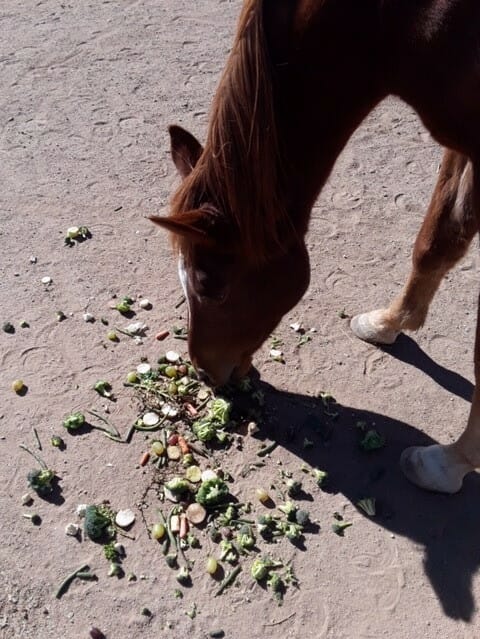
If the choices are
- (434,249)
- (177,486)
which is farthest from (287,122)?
(177,486)

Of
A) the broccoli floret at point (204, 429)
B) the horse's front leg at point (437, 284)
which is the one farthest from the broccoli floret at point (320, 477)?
the broccoli floret at point (204, 429)

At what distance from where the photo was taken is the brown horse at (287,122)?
1921 mm

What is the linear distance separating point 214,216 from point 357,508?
127cm

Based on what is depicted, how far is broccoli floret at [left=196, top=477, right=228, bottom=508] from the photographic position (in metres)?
2.58

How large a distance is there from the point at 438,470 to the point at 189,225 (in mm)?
1390

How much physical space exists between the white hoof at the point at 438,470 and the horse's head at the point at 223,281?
77 centimetres

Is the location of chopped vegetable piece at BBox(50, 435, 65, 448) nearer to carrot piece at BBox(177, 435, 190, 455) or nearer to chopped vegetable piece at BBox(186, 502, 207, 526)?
carrot piece at BBox(177, 435, 190, 455)

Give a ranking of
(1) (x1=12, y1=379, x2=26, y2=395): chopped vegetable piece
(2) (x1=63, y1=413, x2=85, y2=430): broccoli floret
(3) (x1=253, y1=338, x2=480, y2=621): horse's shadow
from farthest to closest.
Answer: (1) (x1=12, y1=379, x2=26, y2=395): chopped vegetable piece, (2) (x1=63, y1=413, x2=85, y2=430): broccoli floret, (3) (x1=253, y1=338, x2=480, y2=621): horse's shadow

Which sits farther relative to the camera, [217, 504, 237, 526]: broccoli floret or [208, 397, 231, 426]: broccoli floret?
[208, 397, 231, 426]: broccoli floret

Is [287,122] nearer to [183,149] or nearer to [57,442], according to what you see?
[183,149]

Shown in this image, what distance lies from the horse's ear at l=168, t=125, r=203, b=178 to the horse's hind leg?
1.04 metres

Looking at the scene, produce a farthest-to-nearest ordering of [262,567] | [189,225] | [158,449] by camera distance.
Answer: [158,449] → [262,567] → [189,225]

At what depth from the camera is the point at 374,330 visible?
10.5ft

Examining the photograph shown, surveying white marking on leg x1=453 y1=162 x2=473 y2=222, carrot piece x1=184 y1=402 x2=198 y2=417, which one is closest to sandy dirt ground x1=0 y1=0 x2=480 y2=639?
carrot piece x1=184 y1=402 x2=198 y2=417
